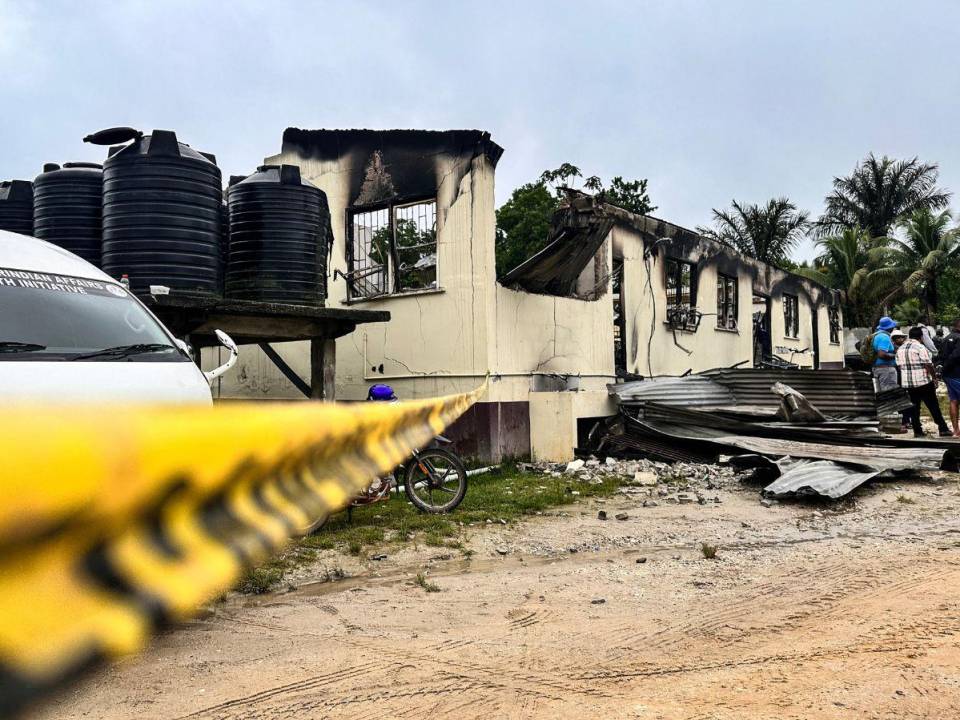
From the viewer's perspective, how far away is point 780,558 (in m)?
5.45

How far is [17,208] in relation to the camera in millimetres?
8719

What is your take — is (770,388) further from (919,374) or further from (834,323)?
(834,323)

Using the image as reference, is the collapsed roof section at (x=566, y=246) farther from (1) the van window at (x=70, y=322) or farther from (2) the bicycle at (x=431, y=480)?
(1) the van window at (x=70, y=322)

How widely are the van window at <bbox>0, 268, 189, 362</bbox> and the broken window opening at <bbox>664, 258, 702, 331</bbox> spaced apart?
12.2 metres

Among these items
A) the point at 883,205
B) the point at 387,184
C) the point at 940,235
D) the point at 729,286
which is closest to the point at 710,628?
the point at 387,184

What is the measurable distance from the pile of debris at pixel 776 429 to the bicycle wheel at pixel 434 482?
3.18m

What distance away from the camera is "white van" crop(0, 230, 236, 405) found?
11.3 feet

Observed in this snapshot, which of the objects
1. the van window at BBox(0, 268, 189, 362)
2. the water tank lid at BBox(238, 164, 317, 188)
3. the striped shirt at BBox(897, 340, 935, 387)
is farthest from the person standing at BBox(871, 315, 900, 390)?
the van window at BBox(0, 268, 189, 362)

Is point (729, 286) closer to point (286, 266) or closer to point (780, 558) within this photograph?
point (286, 266)

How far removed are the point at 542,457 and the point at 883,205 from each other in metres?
39.1

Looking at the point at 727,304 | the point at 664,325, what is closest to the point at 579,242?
the point at 664,325

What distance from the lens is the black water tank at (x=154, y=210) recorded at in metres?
7.59

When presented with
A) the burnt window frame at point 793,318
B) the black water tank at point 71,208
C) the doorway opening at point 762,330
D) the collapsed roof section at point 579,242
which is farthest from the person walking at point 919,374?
the black water tank at point 71,208

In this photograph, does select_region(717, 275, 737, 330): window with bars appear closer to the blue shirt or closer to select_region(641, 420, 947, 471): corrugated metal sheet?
the blue shirt
